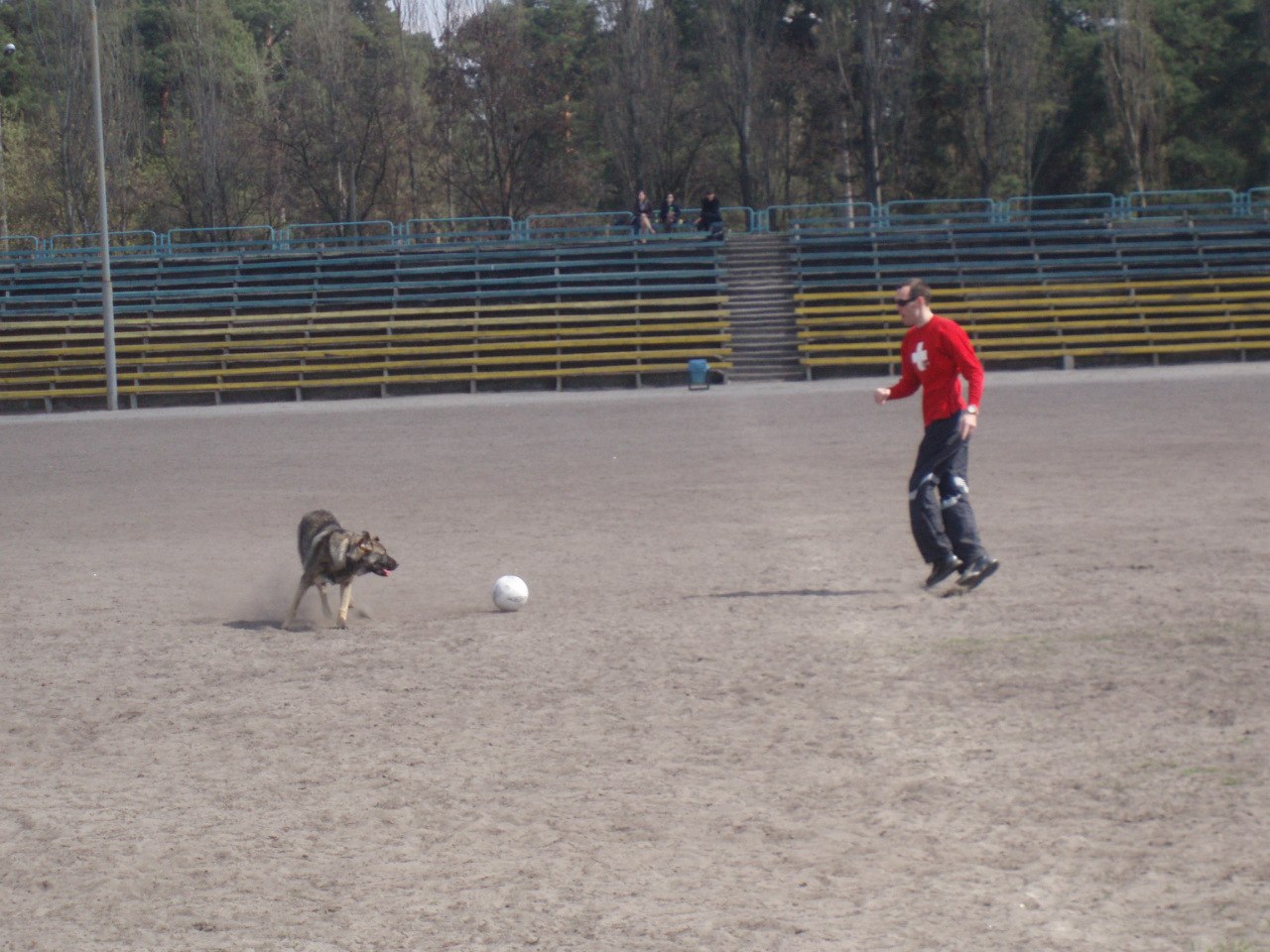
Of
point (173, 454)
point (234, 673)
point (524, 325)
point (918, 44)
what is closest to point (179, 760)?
point (234, 673)

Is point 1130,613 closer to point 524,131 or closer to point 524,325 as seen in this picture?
point 524,325

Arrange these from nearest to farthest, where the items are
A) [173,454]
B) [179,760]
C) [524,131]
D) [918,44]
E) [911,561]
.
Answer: [179,760] → [911,561] → [173,454] → [524,131] → [918,44]

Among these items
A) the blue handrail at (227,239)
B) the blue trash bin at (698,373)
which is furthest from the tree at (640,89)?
the blue trash bin at (698,373)

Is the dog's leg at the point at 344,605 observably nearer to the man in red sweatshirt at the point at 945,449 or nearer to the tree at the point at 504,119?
the man in red sweatshirt at the point at 945,449

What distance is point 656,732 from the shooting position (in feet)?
20.9

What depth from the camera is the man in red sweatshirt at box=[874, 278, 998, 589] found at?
894cm

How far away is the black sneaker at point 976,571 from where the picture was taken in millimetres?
8938

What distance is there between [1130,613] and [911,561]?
2370mm

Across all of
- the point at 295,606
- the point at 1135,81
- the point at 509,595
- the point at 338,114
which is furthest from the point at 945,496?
the point at 1135,81

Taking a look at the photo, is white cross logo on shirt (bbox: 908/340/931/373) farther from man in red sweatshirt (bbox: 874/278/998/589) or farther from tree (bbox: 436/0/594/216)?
tree (bbox: 436/0/594/216)

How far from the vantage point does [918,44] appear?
5216 centimetres

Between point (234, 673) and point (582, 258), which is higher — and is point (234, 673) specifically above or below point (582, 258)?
below

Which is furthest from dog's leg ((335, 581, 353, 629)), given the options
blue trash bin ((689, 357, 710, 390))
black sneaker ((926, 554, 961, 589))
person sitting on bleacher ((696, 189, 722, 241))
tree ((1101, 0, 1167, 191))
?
tree ((1101, 0, 1167, 191))

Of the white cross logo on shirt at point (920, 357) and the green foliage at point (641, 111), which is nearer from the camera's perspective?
the white cross logo on shirt at point (920, 357)
